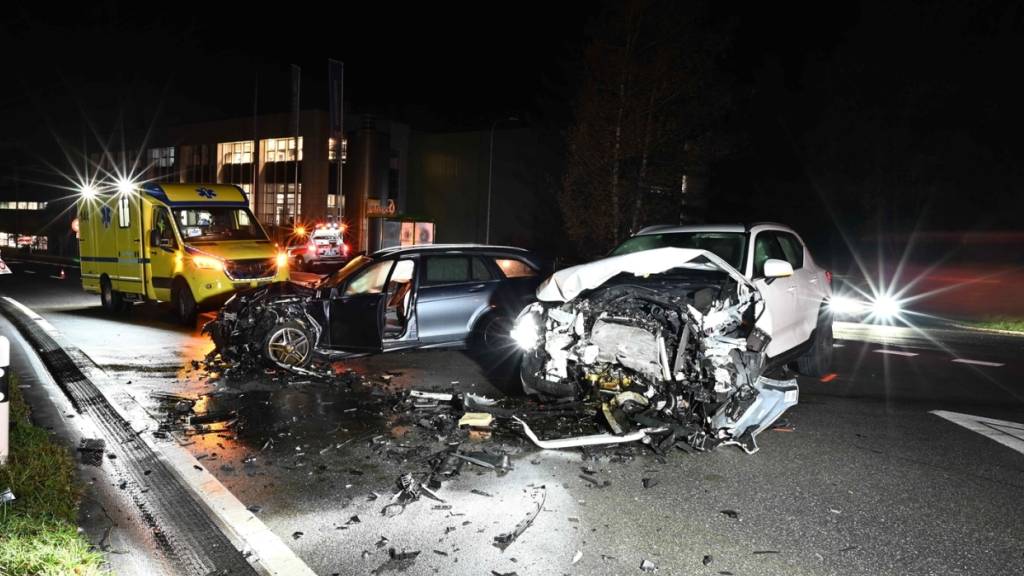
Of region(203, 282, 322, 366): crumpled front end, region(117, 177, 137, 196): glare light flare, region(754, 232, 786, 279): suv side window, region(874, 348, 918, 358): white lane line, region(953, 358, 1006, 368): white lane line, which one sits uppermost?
region(117, 177, 137, 196): glare light flare

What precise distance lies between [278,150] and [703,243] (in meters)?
50.7

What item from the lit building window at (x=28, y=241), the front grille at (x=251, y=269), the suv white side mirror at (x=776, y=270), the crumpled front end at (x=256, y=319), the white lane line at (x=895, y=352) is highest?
the suv white side mirror at (x=776, y=270)

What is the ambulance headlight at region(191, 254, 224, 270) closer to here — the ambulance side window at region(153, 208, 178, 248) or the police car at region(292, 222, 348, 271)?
the ambulance side window at region(153, 208, 178, 248)

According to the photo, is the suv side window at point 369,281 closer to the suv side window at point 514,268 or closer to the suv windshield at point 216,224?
the suv side window at point 514,268

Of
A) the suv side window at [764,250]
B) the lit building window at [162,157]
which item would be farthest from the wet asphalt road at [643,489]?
the lit building window at [162,157]

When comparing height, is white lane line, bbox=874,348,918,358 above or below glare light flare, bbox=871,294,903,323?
below

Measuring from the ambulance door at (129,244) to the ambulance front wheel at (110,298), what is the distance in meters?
0.21

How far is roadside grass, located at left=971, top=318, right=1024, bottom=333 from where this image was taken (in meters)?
14.3

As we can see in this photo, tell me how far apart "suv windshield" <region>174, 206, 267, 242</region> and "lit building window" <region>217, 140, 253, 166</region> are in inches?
1781

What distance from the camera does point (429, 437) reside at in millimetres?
6070

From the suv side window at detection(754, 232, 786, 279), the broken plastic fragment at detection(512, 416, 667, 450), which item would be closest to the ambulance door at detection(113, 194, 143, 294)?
the broken plastic fragment at detection(512, 416, 667, 450)

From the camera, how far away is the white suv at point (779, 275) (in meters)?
7.01

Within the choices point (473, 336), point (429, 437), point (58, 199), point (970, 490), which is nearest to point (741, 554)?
point (970, 490)

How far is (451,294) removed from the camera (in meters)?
9.09
